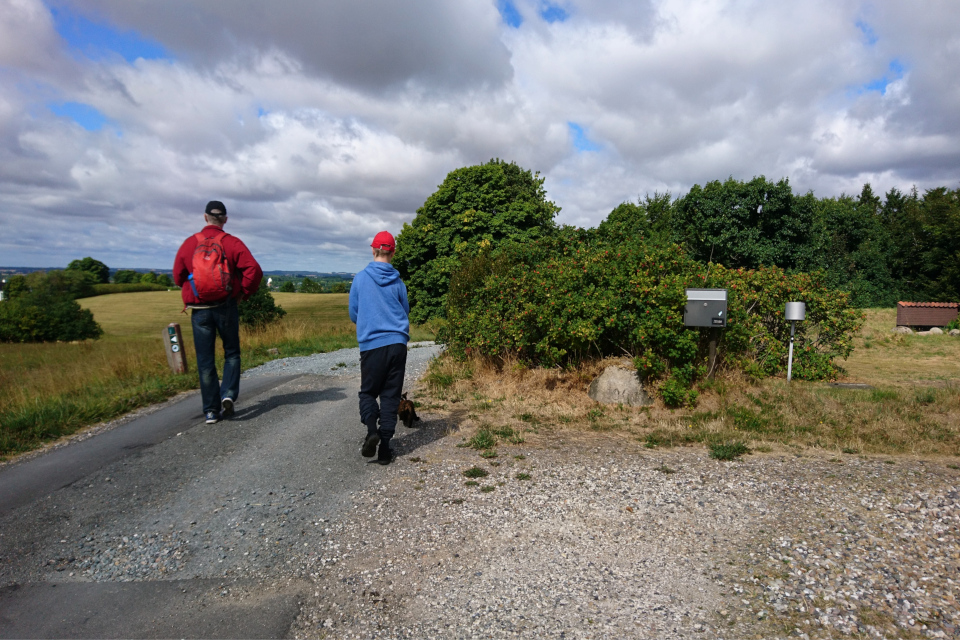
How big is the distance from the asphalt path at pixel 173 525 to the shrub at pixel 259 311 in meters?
16.4

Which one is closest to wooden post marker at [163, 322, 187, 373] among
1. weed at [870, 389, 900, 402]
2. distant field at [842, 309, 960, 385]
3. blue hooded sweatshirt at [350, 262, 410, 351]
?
blue hooded sweatshirt at [350, 262, 410, 351]

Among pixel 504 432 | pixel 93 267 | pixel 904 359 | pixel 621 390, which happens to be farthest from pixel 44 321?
pixel 93 267

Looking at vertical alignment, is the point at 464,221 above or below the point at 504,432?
above

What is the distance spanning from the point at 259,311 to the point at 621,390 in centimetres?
1882

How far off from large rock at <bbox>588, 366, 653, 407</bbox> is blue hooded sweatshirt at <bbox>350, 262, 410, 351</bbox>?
385 centimetres

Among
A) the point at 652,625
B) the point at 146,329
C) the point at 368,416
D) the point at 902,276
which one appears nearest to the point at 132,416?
the point at 368,416

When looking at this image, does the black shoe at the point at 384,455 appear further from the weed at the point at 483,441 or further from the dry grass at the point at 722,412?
the dry grass at the point at 722,412

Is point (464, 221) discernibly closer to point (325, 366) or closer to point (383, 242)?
point (325, 366)

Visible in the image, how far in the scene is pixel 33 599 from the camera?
2.96 metres

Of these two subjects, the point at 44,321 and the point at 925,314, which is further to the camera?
the point at 44,321

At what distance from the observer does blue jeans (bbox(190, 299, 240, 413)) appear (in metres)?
6.05

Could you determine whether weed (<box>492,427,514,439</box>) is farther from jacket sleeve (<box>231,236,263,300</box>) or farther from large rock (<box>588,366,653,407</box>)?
jacket sleeve (<box>231,236,263,300</box>)

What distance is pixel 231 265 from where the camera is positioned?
600 centimetres

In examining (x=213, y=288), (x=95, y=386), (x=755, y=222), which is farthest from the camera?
(x=755, y=222)
